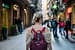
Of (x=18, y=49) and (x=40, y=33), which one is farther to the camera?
(x=18, y=49)

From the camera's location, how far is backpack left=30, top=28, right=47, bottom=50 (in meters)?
4.66

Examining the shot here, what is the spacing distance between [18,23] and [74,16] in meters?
6.97

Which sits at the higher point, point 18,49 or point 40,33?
point 40,33

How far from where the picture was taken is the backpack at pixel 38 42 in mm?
4660

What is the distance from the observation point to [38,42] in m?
4.67

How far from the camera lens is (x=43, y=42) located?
467 cm

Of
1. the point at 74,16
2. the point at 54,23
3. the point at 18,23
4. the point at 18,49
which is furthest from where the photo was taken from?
the point at 74,16

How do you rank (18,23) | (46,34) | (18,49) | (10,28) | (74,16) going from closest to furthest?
(46,34) → (18,49) → (10,28) → (18,23) → (74,16)

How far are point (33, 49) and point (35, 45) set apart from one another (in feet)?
0.31

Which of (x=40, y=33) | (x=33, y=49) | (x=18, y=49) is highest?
(x=40, y=33)

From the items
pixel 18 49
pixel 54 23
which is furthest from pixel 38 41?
pixel 54 23

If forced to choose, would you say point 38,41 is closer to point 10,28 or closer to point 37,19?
point 37,19

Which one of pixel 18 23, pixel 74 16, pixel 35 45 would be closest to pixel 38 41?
pixel 35 45

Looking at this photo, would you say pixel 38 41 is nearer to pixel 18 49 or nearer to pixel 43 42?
pixel 43 42
